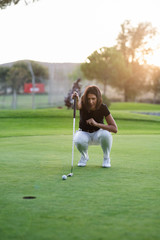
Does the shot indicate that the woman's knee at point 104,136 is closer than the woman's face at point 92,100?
No

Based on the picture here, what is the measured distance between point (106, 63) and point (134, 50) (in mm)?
13988

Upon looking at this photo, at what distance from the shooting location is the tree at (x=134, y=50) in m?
68.4

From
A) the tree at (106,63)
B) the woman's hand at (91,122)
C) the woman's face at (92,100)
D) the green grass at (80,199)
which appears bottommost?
the green grass at (80,199)

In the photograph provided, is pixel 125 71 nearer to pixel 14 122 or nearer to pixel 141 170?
pixel 14 122

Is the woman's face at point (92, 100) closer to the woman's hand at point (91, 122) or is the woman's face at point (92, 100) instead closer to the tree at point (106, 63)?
the woman's hand at point (91, 122)

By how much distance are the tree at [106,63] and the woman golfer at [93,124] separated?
50.1 metres

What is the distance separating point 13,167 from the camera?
680cm

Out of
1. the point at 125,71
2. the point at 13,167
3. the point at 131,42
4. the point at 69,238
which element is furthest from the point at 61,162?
the point at 131,42

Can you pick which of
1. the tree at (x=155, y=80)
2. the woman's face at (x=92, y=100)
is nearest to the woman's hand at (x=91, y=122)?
the woman's face at (x=92, y=100)

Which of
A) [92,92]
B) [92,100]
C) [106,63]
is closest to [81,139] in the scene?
[92,100]

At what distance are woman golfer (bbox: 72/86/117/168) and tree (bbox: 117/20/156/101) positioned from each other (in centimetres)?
6134

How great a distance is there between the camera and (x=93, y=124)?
6477 mm

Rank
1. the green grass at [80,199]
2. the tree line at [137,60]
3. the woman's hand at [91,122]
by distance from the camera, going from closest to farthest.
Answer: the green grass at [80,199] < the woman's hand at [91,122] < the tree line at [137,60]

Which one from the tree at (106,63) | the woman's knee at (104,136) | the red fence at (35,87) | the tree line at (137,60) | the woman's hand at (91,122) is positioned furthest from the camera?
the tree line at (137,60)
